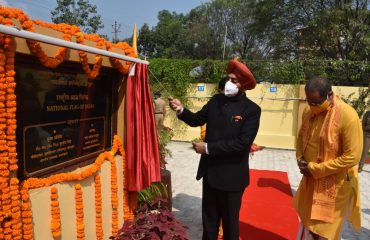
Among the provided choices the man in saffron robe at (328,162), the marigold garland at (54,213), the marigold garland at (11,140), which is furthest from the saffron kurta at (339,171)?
the marigold garland at (11,140)

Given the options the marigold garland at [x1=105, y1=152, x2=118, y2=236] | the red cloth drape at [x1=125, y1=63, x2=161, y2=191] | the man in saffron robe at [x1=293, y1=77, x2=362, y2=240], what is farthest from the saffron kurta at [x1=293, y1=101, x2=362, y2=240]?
the marigold garland at [x1=105, y1=152, x2=118, y2=236]

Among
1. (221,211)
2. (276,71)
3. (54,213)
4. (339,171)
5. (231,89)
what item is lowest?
(221,211)

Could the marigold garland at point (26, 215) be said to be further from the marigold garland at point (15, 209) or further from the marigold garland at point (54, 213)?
the marigold garland at point (54, 213)

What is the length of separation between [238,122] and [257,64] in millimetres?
8302

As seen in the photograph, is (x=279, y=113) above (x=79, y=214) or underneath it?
above

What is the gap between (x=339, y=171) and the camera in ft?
9.06

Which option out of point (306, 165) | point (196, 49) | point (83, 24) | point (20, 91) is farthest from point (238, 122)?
point (196, 49)

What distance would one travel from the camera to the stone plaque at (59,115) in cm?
218

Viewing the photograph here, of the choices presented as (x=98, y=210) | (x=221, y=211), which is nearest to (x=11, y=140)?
(x=98, y=210)

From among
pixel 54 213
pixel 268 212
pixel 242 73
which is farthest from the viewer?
pixel 268 212

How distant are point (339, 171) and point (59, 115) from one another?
7.62ft

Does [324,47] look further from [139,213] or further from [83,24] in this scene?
[83,24]

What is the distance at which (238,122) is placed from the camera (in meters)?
2.86

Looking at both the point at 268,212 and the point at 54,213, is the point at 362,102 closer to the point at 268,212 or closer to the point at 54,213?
the point at 268,212
